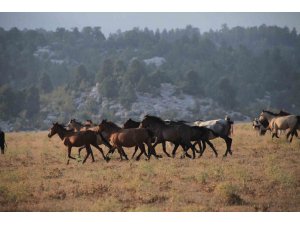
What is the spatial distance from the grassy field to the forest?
49.6m

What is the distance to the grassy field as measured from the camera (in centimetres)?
1560

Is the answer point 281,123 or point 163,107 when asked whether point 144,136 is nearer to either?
point 281,123

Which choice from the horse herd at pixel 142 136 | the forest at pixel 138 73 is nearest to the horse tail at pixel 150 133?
the horse herd at pixel 142 136

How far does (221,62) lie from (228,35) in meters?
46.8

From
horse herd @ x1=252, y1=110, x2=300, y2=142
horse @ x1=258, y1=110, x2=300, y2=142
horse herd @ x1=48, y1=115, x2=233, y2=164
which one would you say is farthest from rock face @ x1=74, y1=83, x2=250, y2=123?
horse herd @ x1=48, y1=115, x2=233, y2=164

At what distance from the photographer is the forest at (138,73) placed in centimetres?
9619

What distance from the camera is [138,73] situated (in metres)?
115

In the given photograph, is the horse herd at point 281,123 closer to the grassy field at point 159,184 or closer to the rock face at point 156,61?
the grassy field at point 159,184

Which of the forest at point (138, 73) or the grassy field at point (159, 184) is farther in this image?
the forest at point (138, 73)

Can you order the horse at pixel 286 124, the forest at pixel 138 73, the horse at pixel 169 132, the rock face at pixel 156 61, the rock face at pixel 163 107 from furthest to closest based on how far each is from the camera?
the rock face at pixel 156 61 < the rock face at pixel 163 107 < the forest at pixel 138 73 < the horse at pixel 286 124 < the horse at pixel 169 132

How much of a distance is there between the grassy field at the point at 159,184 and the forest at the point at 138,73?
4958cm

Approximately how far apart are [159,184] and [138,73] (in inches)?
3817

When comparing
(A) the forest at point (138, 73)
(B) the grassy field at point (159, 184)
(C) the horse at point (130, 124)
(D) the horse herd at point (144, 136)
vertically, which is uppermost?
(A) the forest at point (138, 73)

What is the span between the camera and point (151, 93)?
11394cm
